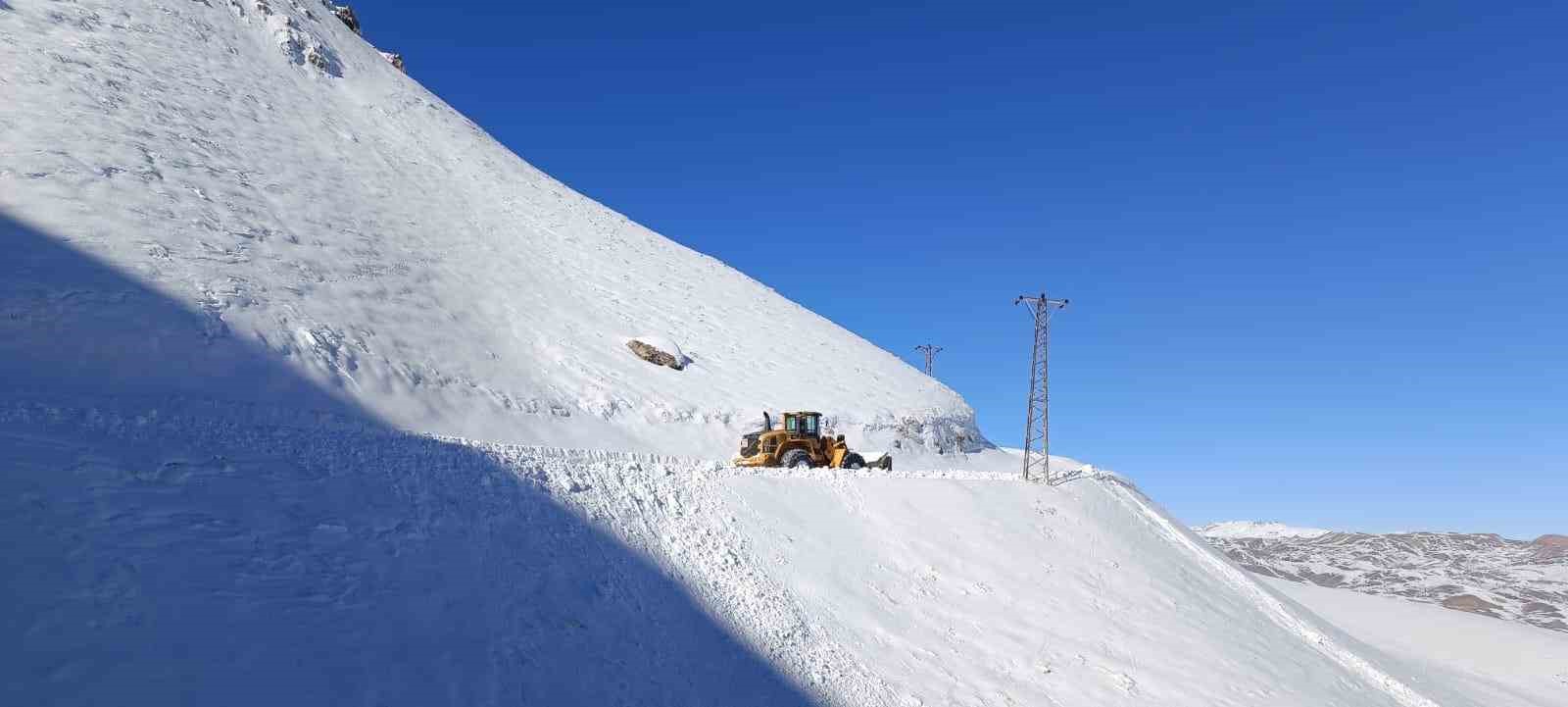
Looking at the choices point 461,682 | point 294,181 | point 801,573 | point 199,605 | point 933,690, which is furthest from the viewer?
point 294,181

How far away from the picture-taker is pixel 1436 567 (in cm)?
5797

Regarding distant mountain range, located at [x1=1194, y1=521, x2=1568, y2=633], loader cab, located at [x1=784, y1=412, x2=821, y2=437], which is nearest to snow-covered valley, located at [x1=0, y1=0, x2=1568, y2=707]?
loader cab, located at [x1=784, y1=412, x2=821, y2=437]

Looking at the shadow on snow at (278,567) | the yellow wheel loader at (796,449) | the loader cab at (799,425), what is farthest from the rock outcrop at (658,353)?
the shadow on snow at (278,567)

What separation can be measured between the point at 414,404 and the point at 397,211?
43.9 ft

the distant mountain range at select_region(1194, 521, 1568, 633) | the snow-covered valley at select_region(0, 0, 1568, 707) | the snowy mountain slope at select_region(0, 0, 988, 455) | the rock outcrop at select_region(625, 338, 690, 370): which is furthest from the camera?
the distant mountain range at select_region(1194, 521, 1568, 633)

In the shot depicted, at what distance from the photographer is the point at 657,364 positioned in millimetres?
26906

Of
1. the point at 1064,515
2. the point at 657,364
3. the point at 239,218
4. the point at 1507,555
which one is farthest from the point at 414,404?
the point at 1507,555

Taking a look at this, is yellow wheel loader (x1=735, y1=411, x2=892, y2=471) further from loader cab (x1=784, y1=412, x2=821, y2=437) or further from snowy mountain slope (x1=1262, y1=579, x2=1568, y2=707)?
snowy mountain slope (x1=1262, y1=579, x2=1568, y2=707)

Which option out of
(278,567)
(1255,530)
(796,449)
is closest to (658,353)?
(796,449)

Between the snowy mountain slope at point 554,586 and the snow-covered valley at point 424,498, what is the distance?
5cm

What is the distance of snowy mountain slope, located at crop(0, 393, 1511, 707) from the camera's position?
664cm

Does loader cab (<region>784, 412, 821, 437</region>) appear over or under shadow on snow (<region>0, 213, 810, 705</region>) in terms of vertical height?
over

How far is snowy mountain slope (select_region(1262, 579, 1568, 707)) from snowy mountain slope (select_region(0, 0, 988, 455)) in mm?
16641

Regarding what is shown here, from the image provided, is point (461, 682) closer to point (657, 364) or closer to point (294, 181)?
point (657, 364)
